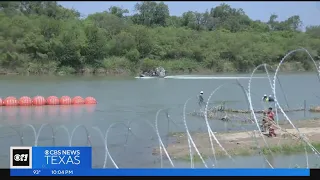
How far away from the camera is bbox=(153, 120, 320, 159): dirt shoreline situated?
6.30 meters

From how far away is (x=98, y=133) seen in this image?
25.8 feet

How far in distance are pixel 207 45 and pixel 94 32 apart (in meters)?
5.97

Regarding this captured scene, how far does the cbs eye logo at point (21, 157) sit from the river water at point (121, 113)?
241cm

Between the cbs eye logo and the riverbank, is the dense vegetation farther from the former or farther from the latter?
the cbs eye logo

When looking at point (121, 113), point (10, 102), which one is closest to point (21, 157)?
point (121, 113)

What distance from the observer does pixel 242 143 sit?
7031mm

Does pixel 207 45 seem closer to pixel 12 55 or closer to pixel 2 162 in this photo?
pixel 12 55

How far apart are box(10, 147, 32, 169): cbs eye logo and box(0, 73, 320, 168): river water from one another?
7.90 ft

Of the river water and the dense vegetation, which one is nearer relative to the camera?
the river water

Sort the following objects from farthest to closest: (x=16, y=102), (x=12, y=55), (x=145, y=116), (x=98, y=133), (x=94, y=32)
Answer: (x=94, y=32) < (x=12, y=55) < (x=16, y=102) < (x=145, y=116) < (x=98, y=133)
